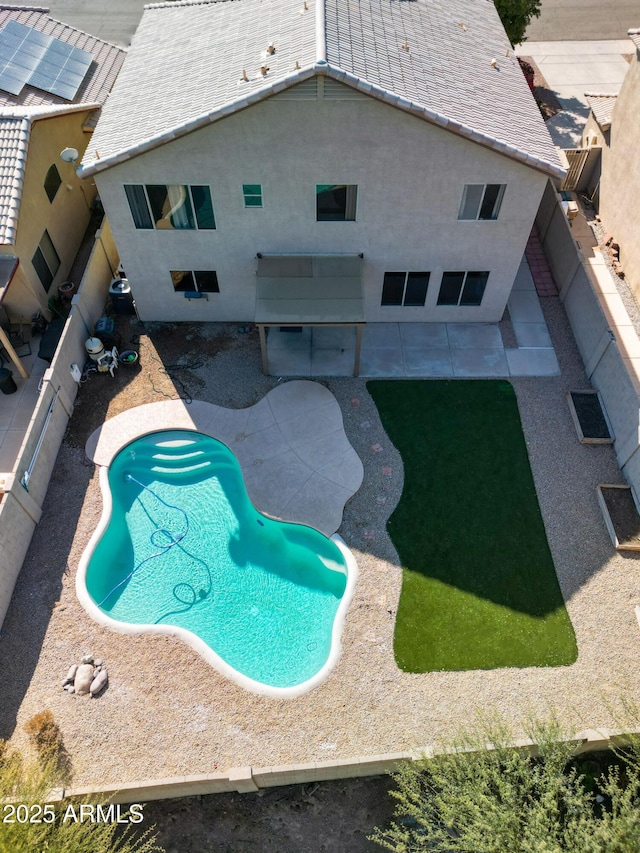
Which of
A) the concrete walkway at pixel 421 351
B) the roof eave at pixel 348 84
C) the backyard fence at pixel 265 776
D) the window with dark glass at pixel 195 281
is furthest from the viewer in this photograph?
the concrete walkway at pixel 421 351

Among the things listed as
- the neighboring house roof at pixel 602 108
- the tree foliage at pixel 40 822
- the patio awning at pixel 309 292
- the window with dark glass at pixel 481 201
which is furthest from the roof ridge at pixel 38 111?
the neighboring house roof at pixel 602 108

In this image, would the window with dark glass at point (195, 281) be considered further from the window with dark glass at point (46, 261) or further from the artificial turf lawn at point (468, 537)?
the artificial turf lawn at point (468, 537)

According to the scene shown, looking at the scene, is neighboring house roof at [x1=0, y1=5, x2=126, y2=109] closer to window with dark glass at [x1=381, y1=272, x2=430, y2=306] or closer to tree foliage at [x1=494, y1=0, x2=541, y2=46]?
window with dark glass at [x1=381, y1=272, x2=430, y2=306]

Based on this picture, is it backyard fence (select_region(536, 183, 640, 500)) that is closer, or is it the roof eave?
the roof eave

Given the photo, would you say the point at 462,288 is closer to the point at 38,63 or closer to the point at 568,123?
the point at 568,123

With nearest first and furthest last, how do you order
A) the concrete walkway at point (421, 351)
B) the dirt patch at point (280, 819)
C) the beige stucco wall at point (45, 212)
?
the dirt patch at point (280, 819)
the beige stucco wall at point (45, 212)
the concrete walkway at point (421, 351)

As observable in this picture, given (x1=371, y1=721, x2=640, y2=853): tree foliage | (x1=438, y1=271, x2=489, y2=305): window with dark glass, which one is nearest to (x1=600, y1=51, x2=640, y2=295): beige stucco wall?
(x1=438, y1=271, x2=489, y2=305): window with dark glass

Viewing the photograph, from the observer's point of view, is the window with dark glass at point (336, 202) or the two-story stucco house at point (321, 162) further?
the window with dark glass at point (336, 202)
